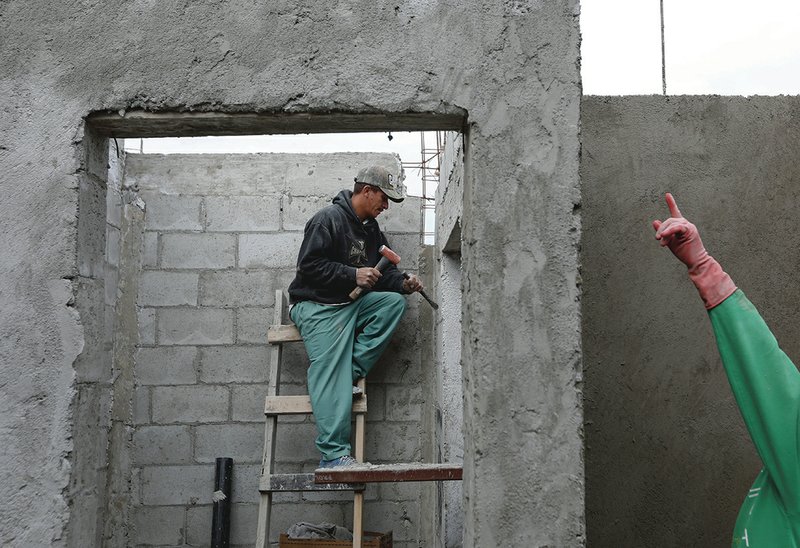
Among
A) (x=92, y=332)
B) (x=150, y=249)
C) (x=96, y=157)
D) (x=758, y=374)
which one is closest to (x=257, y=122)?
(x=96, y=157)

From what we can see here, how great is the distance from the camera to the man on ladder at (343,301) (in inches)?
173

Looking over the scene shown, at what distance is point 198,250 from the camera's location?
17.0 feet

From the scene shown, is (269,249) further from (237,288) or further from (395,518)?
(395,518)

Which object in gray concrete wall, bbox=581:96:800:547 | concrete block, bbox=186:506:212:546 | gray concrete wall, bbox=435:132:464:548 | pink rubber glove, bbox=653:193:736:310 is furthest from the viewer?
concrete block, bbox=186:506:212:546

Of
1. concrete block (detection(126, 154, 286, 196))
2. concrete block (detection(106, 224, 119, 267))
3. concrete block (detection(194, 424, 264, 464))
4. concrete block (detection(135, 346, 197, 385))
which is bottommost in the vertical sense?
concrete block (detection(194, 424, 264, 464))

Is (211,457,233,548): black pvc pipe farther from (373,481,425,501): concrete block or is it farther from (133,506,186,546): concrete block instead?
(373,481,425,501): concrete block

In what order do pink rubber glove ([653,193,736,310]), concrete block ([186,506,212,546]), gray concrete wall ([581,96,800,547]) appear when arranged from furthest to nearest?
concrete block ([186,506,212,546]), gray concrete wall ([581,96,800,547]), pink rubber glove ([653,193,736,310])

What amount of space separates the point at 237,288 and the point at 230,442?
3.23 feet

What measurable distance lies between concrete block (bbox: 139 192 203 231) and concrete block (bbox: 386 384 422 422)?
166 cm

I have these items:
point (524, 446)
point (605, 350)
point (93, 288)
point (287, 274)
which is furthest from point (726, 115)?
point (287, 274)

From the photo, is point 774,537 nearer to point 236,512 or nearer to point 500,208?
point 500,208

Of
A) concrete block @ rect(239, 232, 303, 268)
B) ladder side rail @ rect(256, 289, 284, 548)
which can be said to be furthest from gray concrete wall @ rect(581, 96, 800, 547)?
concrete block @ rect(239, 232, 303, 268)

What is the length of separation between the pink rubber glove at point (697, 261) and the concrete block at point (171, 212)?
3.67m

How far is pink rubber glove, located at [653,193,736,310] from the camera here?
2082mm
